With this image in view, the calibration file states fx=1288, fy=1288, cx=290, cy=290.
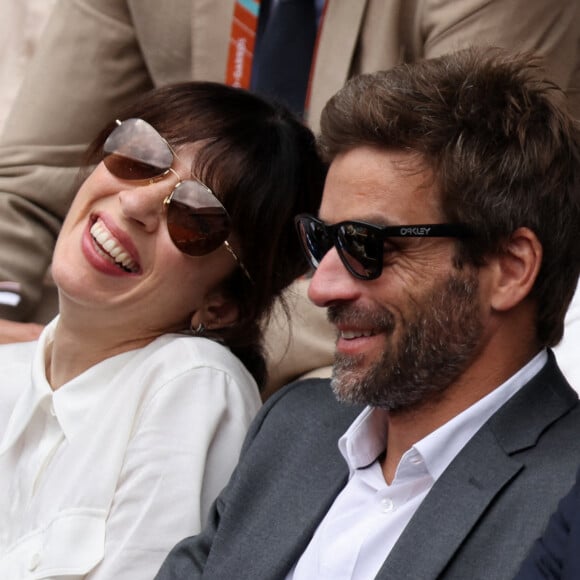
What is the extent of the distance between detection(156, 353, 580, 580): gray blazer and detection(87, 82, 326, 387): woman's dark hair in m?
0.25

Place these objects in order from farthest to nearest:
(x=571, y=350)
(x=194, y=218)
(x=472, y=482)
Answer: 1. (x=571, y=350)
2. (x=194, y=218)
3. (x=472, y=482)

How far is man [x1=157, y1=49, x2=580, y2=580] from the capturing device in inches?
75.0

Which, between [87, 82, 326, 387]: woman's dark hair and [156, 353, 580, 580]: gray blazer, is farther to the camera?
[87, 82, 326, 387]: woman's dark hair

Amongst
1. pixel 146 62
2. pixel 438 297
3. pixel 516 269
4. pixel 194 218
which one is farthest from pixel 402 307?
pixel 146 62

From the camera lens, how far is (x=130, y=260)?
235cm

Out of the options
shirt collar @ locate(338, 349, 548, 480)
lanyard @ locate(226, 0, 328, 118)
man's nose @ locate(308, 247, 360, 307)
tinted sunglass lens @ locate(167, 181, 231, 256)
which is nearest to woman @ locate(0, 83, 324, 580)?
tinted sunglass lens @ locate(167, 181, 231, 256)

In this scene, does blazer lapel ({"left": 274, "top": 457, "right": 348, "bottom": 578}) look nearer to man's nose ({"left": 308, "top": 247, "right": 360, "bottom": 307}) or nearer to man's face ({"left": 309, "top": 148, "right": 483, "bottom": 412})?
man's face ({"left": 309, "top": 148, "right": 483, "bottom": 412})

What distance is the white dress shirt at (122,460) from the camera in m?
2.14

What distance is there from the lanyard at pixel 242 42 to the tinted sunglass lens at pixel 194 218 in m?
1.02

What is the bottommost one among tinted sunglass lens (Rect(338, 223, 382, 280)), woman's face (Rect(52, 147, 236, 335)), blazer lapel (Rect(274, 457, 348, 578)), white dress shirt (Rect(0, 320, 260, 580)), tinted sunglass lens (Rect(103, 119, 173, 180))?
white dress shirt (Rect(0, 320, 260, 580))

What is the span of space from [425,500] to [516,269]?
0.38 meters

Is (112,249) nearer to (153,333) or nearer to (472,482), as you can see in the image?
(153,333)

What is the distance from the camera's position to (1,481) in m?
2.41

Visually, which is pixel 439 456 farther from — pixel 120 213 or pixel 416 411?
pixel 120 213
